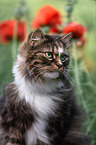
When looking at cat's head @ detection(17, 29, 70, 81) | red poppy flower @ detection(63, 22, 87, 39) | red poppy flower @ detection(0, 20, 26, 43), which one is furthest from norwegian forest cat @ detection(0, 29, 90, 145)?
red poppy flower @ detection(0, 20, 26, 43)

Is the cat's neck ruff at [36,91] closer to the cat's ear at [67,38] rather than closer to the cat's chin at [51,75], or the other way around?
the cat's chin at [51,75]

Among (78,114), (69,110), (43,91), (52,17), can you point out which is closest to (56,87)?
(43,91)

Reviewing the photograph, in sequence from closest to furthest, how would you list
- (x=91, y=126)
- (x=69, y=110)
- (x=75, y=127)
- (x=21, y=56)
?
(x=21, y=56) → (x=69, y=110) → (x=75, y=127) → (x=91, y=126)

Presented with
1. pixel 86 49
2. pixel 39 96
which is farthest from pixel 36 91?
pixel 86 49

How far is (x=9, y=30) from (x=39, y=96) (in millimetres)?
821

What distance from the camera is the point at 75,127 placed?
1295 millimetres

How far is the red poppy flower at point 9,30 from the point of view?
1696 millimetres

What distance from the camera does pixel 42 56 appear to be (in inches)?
38.3

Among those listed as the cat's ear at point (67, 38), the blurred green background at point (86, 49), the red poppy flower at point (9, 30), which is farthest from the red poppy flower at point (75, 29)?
the red poppy flower at point (9, 30)

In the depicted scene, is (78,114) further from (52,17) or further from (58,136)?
(52,17)

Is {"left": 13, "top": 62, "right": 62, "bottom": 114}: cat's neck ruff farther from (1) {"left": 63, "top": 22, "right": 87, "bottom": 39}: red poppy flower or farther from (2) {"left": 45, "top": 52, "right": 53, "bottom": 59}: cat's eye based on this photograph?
(1) {"left": 63, "top": 22, "right": 87, "bottom": 39}: red poppy flower

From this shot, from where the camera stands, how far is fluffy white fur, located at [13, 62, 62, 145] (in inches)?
41.5

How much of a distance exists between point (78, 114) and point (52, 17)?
2.28ft

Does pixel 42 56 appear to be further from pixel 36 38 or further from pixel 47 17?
pixel 47 17
